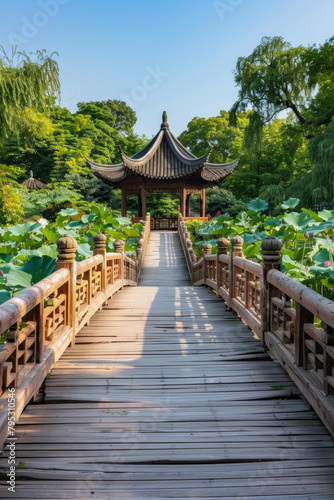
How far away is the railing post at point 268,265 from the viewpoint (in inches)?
111

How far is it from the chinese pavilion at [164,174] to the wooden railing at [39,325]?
476 inches

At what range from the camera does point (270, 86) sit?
1401 cm

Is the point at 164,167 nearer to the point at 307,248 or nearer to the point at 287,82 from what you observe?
the point at 287,82

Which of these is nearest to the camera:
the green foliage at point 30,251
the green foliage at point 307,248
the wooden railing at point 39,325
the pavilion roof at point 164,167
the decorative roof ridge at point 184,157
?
the wooden railing at point 39,325

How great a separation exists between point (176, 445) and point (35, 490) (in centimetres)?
61

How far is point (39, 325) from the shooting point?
82.6 inches

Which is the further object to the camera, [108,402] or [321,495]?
[108,402]

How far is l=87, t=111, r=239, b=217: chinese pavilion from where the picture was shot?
15.5 metres

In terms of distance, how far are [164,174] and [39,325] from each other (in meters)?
14.2

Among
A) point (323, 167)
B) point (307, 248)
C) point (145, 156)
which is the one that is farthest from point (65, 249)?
point (145, 156)

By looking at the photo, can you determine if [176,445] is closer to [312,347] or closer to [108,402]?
[108,402]

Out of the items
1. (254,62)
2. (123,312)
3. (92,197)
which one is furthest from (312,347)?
(92,197)

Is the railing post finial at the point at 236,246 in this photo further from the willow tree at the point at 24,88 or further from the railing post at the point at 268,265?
the willow tree at the point at 24,88

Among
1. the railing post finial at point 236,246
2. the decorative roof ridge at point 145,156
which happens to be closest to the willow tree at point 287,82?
the decorative roof ridge at point 145,156
